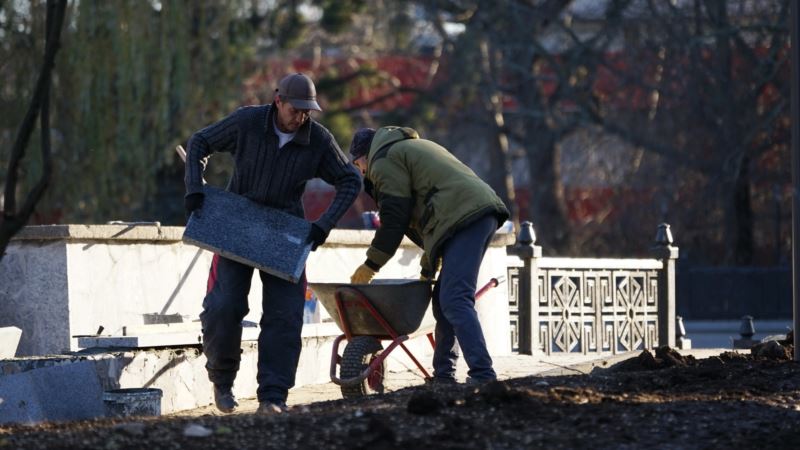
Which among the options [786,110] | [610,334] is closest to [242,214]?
[610,334]

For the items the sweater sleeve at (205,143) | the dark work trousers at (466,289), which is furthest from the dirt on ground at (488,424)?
the sweater sleeve at (205,143)

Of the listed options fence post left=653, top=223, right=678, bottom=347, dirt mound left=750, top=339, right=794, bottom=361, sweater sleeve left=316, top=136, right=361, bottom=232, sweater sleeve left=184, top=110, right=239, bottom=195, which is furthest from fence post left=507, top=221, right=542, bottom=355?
sweater sleeve left=184, top=110, right=239, bottom=195

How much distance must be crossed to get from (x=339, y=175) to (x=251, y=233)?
63 cm

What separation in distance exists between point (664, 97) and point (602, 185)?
14.3ft

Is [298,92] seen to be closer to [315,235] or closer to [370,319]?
[315,235]

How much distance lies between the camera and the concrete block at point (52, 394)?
7.12 metres

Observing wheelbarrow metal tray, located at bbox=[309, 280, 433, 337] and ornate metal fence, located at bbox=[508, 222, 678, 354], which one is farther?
ornate metal fence, located at bbox=[508, 222, 678, 354]

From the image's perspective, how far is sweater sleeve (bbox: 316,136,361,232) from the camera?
24.9 ft

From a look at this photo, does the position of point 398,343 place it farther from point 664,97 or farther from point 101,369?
point 664,97

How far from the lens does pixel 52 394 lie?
23.8 feet

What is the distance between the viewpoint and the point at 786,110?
2680 cm

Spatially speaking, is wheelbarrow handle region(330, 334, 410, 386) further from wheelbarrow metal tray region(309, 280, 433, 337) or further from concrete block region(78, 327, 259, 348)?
concrete block region(78, 327, 259, 348)

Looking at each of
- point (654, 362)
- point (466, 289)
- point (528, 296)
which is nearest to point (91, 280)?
point (466, 289)

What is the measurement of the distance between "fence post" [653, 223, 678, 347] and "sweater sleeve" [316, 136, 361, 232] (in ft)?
26.1
